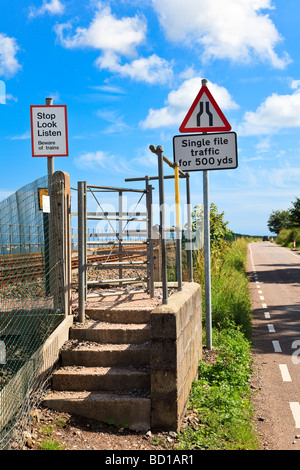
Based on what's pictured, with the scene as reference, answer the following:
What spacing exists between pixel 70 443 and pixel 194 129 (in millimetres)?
4881

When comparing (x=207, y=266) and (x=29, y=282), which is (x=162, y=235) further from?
(x=207, y=266)

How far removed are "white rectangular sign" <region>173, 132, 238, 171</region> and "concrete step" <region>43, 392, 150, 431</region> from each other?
376 cm

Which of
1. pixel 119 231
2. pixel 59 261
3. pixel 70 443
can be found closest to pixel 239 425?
pixel 70 443

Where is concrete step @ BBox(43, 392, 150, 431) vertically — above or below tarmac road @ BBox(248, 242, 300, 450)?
above

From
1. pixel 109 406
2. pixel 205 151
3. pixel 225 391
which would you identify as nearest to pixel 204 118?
pixel 205 151

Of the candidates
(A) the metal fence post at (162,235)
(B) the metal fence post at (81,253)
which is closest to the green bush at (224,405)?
(A) the metal fence post at (162,235)

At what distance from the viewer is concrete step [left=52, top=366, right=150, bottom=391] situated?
562 centimetres

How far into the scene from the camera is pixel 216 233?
18.3 meters

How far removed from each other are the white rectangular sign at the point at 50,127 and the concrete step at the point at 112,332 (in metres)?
2.61

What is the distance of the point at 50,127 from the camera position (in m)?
7.37

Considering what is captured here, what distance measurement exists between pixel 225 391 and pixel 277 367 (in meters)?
2.00

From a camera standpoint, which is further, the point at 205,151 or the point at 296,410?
the point at 205,151

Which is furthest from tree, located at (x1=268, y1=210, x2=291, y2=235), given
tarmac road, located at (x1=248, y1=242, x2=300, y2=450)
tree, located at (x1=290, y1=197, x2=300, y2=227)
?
tarmac road, located at (x1=248, y1=242, x2=300, y2=450)

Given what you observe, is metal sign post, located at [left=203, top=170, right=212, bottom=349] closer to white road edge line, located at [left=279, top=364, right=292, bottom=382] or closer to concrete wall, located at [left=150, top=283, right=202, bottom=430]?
white road edge line, located at [left=279, top=364, right=292, bottom=382]
